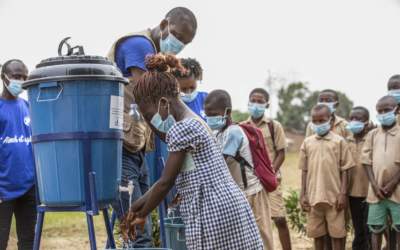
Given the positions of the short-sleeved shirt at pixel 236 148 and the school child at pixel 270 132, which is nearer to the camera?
the short-sleeved shirt at pixel 236 148

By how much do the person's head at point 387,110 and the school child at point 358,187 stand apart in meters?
0.55

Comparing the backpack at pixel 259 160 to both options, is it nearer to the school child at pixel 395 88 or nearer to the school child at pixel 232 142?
the school child at pixel 232 142

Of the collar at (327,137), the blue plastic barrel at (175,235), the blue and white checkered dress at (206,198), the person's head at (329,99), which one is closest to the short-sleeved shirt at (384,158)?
the collar at (327,137)

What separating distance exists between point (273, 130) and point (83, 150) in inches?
148

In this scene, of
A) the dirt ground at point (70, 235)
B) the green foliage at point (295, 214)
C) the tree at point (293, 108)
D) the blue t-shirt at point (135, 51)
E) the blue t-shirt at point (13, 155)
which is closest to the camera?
the blue t-shirt at point (135, 51)

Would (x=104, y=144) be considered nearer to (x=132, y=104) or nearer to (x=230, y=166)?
(x=132, y=104)

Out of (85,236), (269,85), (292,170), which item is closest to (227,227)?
(85,236)

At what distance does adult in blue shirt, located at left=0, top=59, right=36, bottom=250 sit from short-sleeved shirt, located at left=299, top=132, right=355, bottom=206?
282 centimetres

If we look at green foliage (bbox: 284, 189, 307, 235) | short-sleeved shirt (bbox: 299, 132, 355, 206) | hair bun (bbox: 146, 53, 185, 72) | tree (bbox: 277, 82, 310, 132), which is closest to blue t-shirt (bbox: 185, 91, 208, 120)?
short-sleeved shirt (bbox: 299, 132, 355, 206)

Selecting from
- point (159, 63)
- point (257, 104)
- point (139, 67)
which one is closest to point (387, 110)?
point (257, 104)

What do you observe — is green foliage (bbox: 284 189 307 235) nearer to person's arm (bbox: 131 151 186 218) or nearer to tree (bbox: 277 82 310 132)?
person's arm (bbox: 131 151 186 218)

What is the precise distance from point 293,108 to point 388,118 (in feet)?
155

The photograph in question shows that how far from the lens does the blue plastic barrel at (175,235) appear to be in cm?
502

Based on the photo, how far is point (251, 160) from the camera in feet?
19.3
